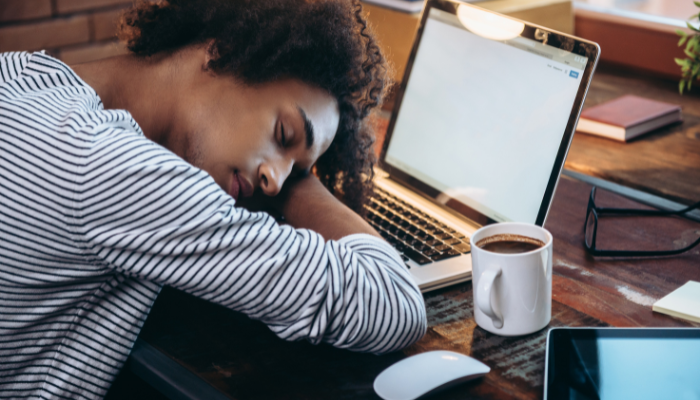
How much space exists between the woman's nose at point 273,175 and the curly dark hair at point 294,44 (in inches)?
5.5

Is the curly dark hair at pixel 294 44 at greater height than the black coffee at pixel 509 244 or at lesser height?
greater

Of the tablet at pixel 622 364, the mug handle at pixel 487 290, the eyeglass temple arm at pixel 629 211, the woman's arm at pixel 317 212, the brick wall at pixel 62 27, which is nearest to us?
the tablet at pixel 622 364

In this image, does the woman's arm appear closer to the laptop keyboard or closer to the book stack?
the laptop keyboard

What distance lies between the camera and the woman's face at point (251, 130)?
3.03 ft

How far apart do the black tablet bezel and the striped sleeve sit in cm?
36

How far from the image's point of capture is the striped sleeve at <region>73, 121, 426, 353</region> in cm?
66

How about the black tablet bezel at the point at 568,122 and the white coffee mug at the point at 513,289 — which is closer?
the white coffee mug at the point at 513,289

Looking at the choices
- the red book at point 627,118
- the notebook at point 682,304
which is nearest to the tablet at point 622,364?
the notebook at point 682,304

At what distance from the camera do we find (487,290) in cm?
69

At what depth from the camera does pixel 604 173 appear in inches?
48.9

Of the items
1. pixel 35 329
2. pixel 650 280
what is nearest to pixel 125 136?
pixel 35 329

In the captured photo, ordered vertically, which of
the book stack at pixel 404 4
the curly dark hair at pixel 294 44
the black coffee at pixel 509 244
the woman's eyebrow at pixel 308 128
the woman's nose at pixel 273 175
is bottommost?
the woman's nose at pixel 273 175

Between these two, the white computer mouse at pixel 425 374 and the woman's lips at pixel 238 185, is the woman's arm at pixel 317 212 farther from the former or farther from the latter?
the white computer mouse at pixel 425 374

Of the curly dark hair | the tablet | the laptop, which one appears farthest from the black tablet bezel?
the tablet
